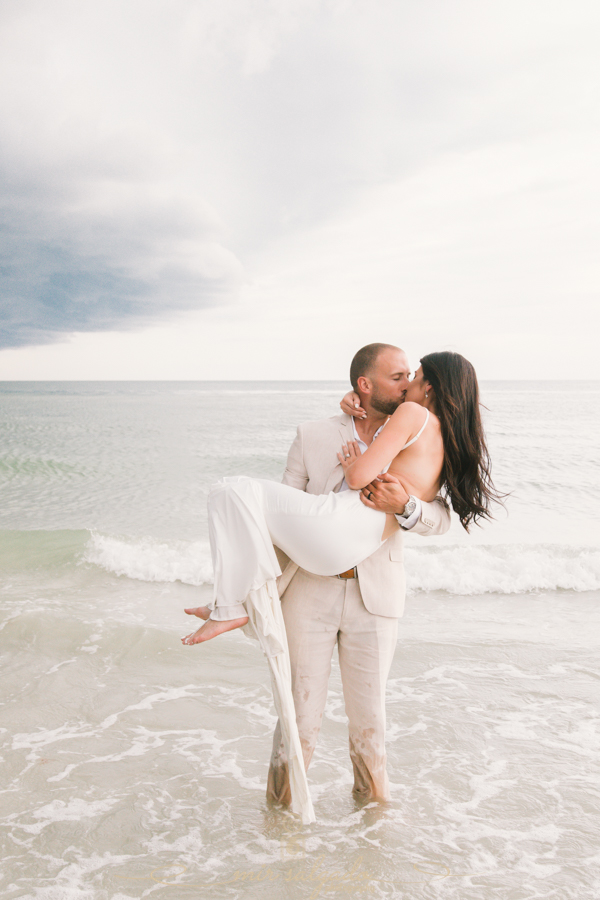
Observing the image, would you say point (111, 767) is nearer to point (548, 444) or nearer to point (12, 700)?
point (12, 700)

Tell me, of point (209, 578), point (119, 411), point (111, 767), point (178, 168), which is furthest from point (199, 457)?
point (178, 168)

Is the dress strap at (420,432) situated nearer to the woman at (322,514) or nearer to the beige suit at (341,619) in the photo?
the woman at (322,514)

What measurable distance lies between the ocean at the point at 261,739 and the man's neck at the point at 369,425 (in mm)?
1971

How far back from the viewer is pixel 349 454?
270 cm

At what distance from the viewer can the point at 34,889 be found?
2.60 meters

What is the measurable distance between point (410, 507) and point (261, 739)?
8.22 ft

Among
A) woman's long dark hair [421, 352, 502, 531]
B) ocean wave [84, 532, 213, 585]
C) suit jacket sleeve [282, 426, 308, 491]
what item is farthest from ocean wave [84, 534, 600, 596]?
suit jacket sleeve [282, 426, 308, 491]

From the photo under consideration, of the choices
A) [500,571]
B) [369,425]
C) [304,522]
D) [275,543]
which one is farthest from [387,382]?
[500,571]

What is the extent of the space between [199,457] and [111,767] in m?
15.8

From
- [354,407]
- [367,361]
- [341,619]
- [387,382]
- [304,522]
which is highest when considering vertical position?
[367,361]

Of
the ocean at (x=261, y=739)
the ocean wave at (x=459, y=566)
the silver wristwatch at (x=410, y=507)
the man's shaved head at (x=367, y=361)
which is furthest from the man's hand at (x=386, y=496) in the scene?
the ocean wave at (x=459, y=566)

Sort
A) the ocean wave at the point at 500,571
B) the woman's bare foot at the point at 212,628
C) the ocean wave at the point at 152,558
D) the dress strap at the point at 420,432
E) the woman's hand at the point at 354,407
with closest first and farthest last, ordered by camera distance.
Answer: the woman's bare foot at the point at 212,628
the dress strap at the point at 420,432
the woman's hand at the point at 354,407
the ocean wave at the point at 500,571
the ocean wave at the point at 152,558

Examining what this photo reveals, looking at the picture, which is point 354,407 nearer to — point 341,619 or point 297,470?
point 297,470

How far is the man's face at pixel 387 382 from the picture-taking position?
109 inches
